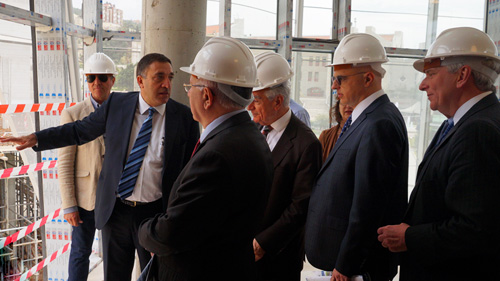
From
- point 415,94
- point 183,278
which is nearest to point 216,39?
point 183,278

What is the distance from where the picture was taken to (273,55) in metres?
2.68

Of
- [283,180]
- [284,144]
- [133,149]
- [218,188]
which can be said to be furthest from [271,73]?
[218,188]

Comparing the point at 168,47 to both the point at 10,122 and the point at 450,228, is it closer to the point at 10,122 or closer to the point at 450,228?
the point at 10,122

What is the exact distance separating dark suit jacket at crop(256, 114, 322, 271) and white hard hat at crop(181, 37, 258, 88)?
65 centimetres

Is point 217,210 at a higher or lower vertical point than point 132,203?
higher

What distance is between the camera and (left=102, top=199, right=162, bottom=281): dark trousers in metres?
2.77

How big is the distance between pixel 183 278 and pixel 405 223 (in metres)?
1.03

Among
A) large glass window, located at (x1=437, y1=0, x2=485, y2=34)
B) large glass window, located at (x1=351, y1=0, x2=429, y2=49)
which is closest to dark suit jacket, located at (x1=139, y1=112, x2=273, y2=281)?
large glass window, located at (x1=351, y1=0, x2=429, y2=49)

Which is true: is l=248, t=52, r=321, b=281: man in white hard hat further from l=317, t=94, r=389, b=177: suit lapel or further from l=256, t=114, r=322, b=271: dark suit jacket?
l=317, t=94, r=389, b=177: suit lapel

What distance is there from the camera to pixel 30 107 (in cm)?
377

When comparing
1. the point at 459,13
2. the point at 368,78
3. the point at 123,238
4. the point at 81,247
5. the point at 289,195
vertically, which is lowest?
the point at 81,247

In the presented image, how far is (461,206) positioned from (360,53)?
96cm

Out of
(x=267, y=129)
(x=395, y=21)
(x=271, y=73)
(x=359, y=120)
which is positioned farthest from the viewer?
(x=395, y=21)

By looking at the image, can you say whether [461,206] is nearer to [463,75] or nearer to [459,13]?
[463,75]
